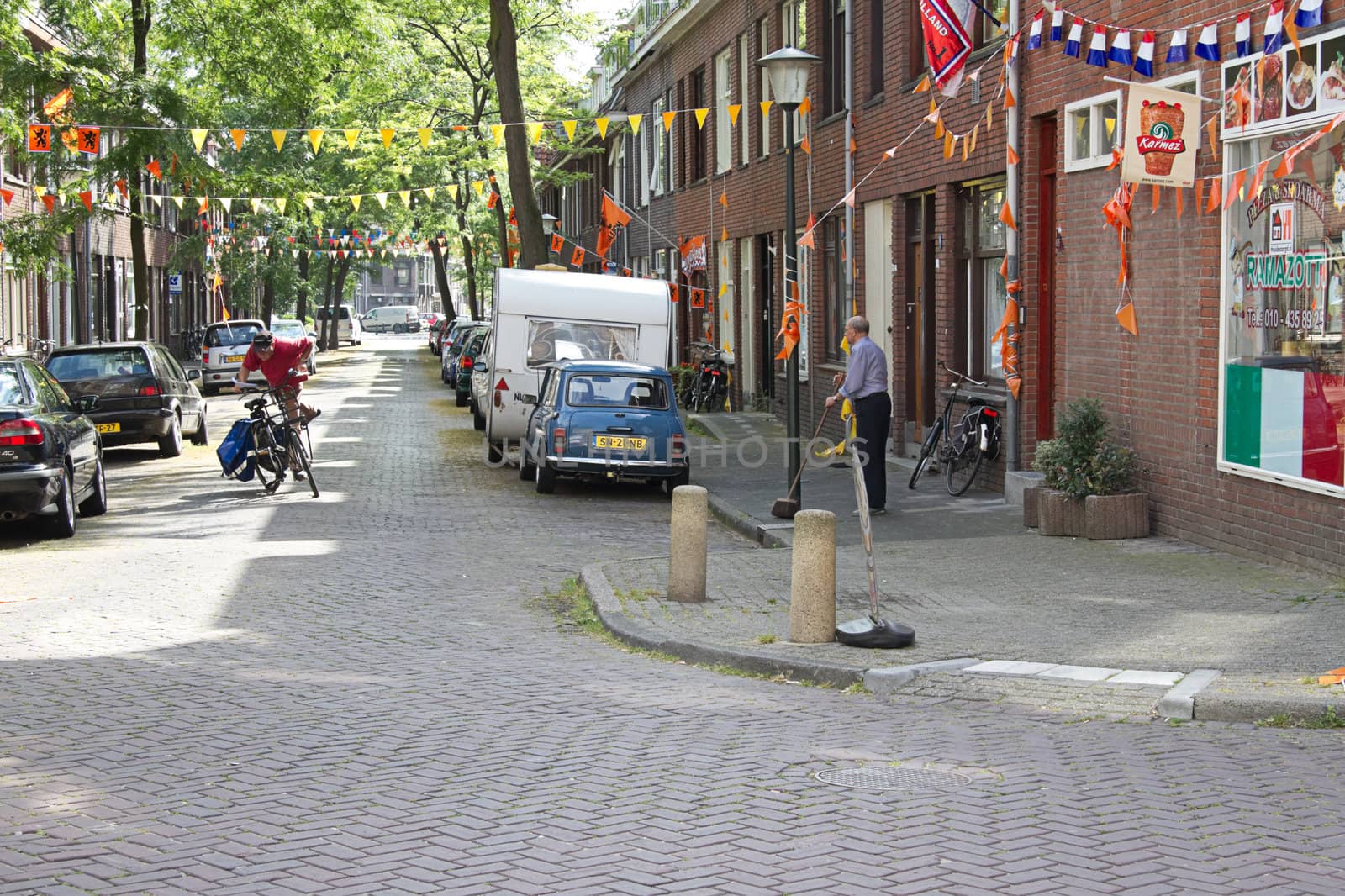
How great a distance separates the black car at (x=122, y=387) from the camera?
21016 millimetres

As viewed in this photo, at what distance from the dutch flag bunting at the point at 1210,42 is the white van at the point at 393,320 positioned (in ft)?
399

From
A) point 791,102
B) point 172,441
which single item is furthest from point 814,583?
point 172,441

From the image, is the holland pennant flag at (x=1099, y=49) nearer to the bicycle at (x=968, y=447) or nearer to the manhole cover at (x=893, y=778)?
the bicycle at (x=968, y=447)

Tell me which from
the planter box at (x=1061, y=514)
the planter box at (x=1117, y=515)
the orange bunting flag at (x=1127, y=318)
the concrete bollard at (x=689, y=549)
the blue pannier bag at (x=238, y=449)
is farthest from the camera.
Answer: the blue pannier bag at (x=238, y=449)

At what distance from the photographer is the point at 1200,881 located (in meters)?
4.77

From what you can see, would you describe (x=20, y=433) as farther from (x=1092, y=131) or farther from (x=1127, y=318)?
(x=1092, y=131)

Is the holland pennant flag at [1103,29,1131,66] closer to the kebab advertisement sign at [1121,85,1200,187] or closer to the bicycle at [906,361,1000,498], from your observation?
the kebab advertisement sign at [1121,85,1200,187]

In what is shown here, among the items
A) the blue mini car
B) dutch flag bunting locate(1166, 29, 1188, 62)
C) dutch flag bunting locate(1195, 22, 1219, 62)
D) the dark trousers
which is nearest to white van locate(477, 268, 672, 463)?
the blue mini car

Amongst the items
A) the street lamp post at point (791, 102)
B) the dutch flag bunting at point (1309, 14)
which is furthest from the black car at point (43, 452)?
the dutch flag bunting at point (1309, 14)

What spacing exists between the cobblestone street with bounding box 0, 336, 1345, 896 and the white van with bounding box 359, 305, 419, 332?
122m

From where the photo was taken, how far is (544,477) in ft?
58.1

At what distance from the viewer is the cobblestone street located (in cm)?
491

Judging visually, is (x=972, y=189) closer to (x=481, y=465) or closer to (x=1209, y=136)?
(x=1209, y=136)

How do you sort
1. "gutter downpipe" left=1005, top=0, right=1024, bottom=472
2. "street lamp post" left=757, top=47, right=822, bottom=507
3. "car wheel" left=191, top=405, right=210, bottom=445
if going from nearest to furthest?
"street lamp post" left=757, top=47, right=822, bottom=507 → "gutter downpipe" left=1005, top=0, right=1024, bottom=472 → "car wheel" left=191, top=405, right=210, bottom=445
